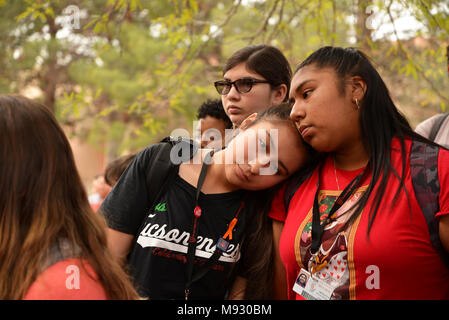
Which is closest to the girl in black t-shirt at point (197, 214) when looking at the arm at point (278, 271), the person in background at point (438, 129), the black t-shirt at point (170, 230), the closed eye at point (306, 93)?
the black t-shirt at point (170, 230)

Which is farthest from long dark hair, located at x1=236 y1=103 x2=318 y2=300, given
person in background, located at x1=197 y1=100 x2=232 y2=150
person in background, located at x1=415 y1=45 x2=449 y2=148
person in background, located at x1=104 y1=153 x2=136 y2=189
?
person in background, located at x1=104 y1=153 x2=136 y2=189

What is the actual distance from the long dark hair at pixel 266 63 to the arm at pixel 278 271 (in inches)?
39.4

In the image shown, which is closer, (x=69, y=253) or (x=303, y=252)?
(x=69, y=253)

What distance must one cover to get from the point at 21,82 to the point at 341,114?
11.1 metres

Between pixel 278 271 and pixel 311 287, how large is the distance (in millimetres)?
397

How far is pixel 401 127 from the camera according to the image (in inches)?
76.6

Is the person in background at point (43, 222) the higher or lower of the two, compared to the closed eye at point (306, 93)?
lower

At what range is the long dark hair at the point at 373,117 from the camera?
1.85m

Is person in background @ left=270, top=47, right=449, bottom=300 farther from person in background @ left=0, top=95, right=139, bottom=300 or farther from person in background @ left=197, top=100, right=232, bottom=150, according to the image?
person in background @ left=197, top=100, right=232, bottom=150

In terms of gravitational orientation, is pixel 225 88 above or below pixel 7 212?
above

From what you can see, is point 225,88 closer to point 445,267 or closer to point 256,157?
point 256,157

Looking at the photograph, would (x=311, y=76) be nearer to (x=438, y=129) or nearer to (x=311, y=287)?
(x=311, y=287)

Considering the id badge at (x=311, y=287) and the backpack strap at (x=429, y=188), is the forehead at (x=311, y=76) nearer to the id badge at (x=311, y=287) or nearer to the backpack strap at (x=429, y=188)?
the backpack strap at (x=429, y=188)

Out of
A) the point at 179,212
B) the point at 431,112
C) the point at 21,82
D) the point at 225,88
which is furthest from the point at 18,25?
the point at 431,112
